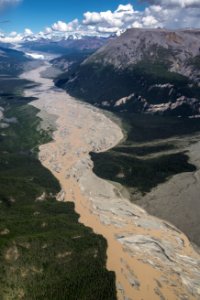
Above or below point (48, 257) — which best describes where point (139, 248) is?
below

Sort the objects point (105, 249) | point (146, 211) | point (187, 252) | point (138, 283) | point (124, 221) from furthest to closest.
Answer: point (146, 211) → point (124, 221) → point (187, 252) → point (105, 249) → point (138, 283)

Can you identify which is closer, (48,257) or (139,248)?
(48,257)

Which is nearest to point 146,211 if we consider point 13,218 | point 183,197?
point 183,197

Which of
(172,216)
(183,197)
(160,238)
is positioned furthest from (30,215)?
(183,197)

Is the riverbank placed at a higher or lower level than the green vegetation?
lower

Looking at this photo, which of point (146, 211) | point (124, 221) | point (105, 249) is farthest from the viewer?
point (146, 211)

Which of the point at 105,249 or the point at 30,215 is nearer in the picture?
the point at 105,249

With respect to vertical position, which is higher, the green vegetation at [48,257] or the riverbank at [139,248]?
the green vegetation at [48,257]

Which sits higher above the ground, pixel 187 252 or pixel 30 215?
pixel 30 215

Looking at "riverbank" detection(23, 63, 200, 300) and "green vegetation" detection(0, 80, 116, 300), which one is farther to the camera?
"riverbank" detection(23, 63, 200, 300)

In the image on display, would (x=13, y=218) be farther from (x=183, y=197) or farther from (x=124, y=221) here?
(x=183, y=197)

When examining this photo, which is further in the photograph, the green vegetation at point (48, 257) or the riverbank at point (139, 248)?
the riverbank at point (139, 248)
